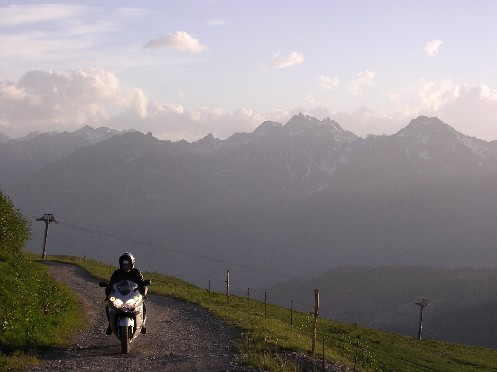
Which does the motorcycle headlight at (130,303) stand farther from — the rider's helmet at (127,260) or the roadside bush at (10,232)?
the roadside bush at (10,232)

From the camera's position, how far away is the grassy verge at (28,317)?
59.9 feet

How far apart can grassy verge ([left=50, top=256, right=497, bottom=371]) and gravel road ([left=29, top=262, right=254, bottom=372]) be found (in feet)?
2.92

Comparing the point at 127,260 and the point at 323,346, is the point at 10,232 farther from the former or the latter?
the point at 323,346

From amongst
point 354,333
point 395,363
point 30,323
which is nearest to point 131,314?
point 30,323

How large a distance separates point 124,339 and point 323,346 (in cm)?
645

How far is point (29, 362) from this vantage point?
56.0ft

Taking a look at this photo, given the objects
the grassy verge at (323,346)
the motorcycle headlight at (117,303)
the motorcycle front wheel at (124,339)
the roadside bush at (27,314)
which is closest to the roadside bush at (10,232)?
the roadside bush at (27,314)

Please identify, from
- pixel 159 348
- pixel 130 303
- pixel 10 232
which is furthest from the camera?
pixel 10 232

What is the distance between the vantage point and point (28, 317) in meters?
21.9

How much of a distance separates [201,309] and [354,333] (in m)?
20.6

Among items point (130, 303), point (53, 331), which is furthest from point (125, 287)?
point (53, 331)

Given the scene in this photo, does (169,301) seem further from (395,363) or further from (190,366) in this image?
(190,366)

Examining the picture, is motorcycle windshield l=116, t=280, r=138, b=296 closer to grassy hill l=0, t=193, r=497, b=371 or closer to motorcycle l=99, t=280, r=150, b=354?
motorcycle l=99, t=280, r=150, b=354

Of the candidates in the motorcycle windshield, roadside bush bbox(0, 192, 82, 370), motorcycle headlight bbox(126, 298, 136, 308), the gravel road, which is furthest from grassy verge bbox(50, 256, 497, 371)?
roadside bush bbox(0, 192, 82, 370)
